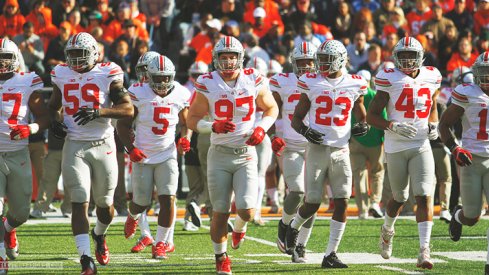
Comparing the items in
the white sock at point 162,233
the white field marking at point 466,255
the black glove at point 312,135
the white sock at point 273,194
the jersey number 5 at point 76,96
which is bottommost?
the white sock at point 273,194

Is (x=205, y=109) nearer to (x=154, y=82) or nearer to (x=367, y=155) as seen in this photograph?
(x=154, y=82)

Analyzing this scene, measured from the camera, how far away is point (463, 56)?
50.1ft

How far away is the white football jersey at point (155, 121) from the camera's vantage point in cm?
972

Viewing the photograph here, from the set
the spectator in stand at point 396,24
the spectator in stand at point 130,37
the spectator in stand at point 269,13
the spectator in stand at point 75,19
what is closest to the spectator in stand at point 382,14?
the spectator in stand at point 396,24

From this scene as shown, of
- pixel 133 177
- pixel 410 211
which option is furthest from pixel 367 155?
pixel 133 177

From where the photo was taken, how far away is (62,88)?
853 centimetres

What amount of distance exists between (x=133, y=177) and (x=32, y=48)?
5810 mm

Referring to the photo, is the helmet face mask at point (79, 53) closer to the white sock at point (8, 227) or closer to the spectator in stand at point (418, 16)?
the white sock at point (8, 227)

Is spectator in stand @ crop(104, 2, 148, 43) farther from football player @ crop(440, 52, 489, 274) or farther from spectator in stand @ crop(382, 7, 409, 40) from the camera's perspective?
football player @ crop(440, 52, 489, 274)

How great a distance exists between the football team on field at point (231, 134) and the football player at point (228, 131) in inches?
0.4

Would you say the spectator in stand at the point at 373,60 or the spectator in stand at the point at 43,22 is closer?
the spectator in stand at the point at 373,60

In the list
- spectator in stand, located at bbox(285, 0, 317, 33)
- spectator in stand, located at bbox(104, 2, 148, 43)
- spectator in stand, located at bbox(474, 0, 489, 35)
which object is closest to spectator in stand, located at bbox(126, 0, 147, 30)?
spectator in stand, located at bbox(104, 2, 148, 43)

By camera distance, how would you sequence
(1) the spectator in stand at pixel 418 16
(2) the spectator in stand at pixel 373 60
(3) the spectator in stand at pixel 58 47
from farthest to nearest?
1. (1) the spectator in stand at pixel 418 16
2. (3) the spectator in stand at pixel 58 47
3. (2) the spectator in stand at pixel 373 60

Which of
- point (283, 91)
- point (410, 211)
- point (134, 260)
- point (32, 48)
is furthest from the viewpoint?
point (32, 48)
